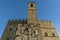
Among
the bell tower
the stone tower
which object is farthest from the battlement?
the bell tower

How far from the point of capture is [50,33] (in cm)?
4803

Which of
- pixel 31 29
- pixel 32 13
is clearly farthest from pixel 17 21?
pixel 31 29

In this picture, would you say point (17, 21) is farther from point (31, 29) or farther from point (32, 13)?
point (31, 29)

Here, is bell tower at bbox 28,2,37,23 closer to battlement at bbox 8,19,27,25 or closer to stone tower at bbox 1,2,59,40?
stone tower at bbox 1,2,59,40

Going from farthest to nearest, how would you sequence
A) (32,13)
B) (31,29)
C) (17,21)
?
1. (17,21)
2. (32,13)
3. (31,29)

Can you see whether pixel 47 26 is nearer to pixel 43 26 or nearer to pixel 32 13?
pixel 43 26

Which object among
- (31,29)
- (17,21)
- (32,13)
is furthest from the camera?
(17,21)

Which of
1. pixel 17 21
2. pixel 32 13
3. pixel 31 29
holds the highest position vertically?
pixel 32 13

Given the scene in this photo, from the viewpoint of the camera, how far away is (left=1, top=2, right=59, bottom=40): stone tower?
43.0 meters

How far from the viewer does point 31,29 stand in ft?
144

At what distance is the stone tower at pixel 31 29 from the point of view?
42969mm

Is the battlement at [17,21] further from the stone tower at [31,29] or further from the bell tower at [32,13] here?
the bell tower at [32,13]

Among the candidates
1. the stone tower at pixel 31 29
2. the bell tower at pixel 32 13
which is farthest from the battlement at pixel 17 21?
the bell tower at pixel 32 13

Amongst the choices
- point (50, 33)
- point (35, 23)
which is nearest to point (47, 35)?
point (50, 33)
